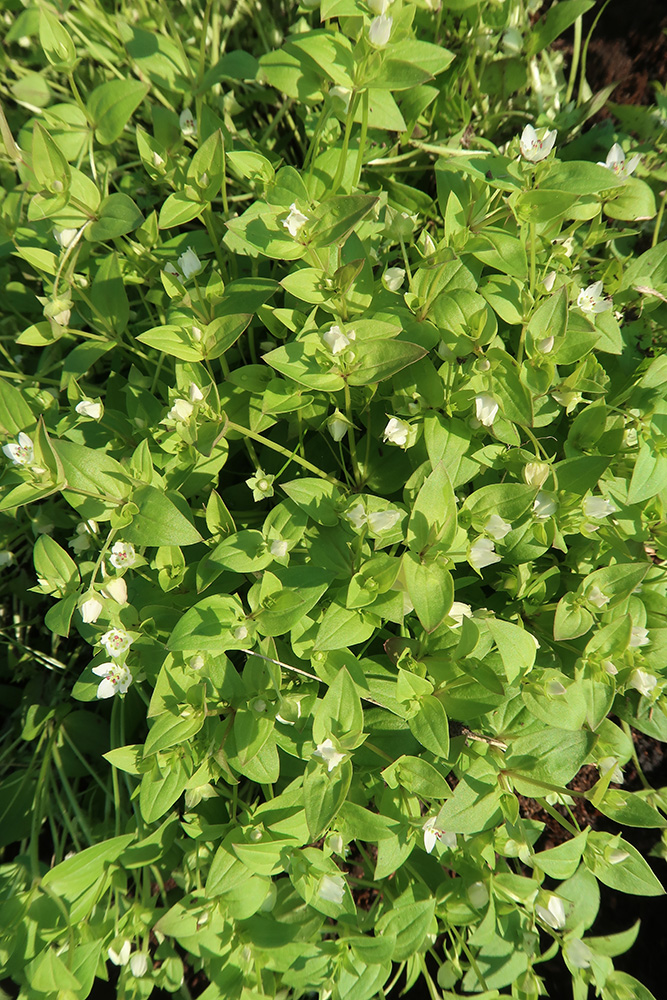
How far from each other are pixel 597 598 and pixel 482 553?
33 centimetres

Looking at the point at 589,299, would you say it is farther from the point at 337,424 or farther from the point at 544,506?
the point at 337,424

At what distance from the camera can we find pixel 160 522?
156 cm

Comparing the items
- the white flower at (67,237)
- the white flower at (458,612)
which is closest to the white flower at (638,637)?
the white flower at (458,612)

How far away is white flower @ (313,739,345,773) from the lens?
1381mm

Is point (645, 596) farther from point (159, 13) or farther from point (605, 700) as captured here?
point (159, 13)

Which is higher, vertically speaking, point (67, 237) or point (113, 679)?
point (67, 237)

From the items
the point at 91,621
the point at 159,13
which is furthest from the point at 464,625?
the point at 159,13

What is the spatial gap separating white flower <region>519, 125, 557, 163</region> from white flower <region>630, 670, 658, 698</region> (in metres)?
1.35

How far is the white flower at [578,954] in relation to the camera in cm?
158

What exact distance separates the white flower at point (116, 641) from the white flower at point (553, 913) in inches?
47.1

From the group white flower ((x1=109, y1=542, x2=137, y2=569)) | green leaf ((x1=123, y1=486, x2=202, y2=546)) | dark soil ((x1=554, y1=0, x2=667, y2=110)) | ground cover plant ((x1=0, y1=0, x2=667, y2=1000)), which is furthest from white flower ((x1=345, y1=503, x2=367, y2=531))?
dark soil ((x1=554, y1=0, x2=667, y2=110))

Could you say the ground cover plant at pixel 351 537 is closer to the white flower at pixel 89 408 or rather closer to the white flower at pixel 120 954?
the white flower at pixel 120 954

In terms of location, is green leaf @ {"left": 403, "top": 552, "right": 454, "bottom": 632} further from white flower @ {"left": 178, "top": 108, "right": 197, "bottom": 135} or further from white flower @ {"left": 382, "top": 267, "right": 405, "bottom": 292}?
white flower @ {"left": 178, "top": 108, "right": 197, "bottom": 135}

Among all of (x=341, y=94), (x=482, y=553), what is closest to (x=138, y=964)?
(x=482, y=553)
